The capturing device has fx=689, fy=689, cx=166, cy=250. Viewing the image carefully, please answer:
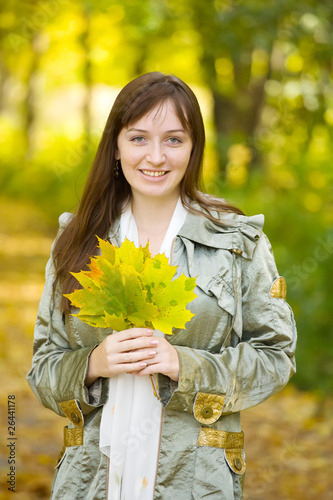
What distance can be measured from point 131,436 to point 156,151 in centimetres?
100

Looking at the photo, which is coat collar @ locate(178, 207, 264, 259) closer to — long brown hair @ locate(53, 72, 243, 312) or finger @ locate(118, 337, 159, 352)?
long brown hair @ locate(53, 72, 243, 312)

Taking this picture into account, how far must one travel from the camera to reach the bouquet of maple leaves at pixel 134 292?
83.3 inches

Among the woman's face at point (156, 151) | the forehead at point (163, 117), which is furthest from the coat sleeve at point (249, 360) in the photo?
the forehead at point (163, 117)

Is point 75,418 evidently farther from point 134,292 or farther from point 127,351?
point 134,292

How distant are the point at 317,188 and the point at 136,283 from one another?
7.34 meters

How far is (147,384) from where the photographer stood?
95.5 inches

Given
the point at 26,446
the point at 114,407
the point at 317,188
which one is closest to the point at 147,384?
the point at 114,407

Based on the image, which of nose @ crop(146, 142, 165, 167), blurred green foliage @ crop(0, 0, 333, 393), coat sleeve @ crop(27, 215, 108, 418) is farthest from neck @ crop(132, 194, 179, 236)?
blurred green foliage @ crop(0, 0, 333, 393)

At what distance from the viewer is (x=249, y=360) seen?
2428 mm

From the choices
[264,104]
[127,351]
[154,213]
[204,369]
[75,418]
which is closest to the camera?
[127,351]

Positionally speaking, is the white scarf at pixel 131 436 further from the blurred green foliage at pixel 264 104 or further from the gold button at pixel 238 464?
the blurred green foliage at pixel 264 104

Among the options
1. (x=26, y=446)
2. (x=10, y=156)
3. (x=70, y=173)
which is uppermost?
(x=10, y=156)

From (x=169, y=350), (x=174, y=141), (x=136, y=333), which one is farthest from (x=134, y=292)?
(x=174, y=141)

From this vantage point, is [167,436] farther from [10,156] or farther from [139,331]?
[10,156]
